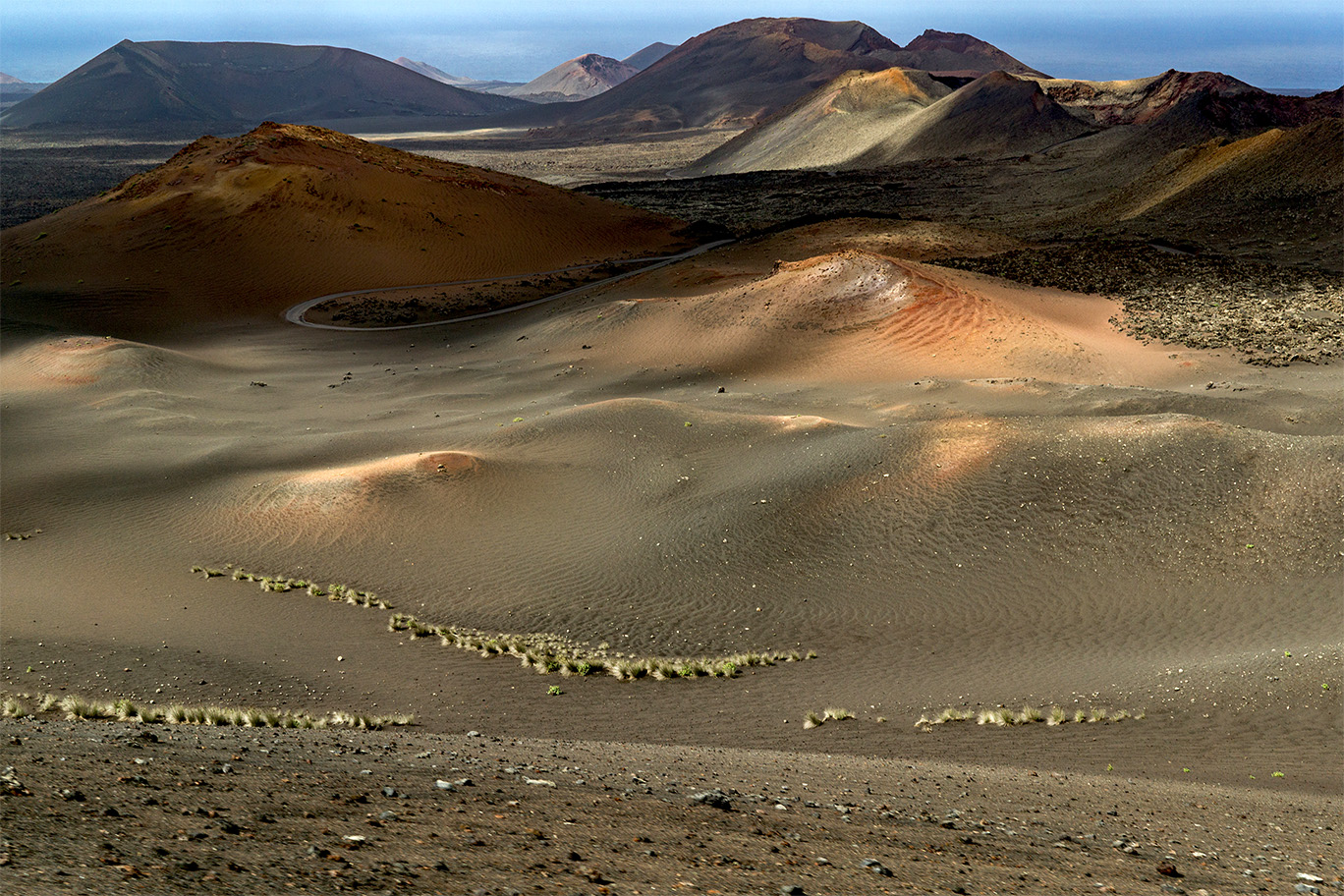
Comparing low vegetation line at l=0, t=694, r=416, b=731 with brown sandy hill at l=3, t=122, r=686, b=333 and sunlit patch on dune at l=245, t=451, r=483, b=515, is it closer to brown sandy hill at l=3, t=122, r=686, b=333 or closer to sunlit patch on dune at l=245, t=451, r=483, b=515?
sunlit patch on dune at l=245, t=451, r=483, b=515

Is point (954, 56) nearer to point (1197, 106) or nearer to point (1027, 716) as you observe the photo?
point (1197, 106)

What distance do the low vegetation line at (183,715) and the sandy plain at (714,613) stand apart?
50 centimetres

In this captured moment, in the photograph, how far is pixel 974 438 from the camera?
13.1 m

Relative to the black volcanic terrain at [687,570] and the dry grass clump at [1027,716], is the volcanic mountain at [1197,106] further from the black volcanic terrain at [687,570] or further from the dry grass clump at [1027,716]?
Result: the dry grass clump at [1027,716]

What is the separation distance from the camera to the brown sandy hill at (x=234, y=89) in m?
145

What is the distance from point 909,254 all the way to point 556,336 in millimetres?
13977

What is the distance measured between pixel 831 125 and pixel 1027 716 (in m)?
80.6

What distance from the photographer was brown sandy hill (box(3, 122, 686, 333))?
106 ft

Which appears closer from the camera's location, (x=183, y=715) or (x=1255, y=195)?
(x=183, y=715)

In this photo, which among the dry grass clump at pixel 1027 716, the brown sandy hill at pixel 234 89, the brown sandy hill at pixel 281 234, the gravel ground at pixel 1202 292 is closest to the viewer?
the dry grass clump at pixel 1027 716

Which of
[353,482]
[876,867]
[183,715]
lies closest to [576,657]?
[183,715]

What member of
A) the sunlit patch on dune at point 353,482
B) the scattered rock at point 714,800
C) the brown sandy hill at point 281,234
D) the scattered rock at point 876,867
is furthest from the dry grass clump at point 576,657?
the brown sandy hill at point 281,234

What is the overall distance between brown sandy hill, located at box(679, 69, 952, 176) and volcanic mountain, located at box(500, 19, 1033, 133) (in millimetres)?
34124

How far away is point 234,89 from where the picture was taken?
6496 inches
